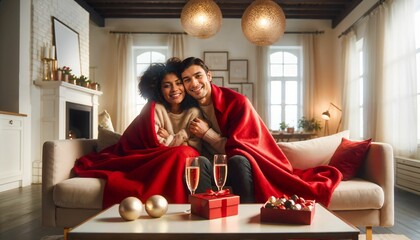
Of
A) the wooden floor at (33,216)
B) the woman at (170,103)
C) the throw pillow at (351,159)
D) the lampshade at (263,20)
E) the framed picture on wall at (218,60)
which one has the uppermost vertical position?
the framed picture on wall at (218,60)

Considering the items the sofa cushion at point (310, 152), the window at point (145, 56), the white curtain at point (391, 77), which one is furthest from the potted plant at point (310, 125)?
the sofa cushion at point (310, 152)

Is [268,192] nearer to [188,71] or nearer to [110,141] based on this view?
[188,71]

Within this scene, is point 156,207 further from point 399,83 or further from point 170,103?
point 399,83

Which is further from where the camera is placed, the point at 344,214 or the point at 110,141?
the point at 110,141

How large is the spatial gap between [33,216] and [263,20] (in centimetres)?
260

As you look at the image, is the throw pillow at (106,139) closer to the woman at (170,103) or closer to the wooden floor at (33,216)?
the woman at (170,103)

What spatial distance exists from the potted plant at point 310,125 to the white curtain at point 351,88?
53 centimetres

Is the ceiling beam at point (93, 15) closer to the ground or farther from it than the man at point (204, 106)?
farther from it

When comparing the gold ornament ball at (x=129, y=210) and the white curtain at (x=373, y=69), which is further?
the white curtain at (x=373, y=69)

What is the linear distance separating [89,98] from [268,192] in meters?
4.87

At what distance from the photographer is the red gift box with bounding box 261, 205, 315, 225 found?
3.84 feet

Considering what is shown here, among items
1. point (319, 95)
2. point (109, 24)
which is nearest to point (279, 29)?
point (319, 95)

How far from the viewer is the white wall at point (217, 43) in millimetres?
7473

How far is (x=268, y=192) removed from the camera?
187 centimetres
